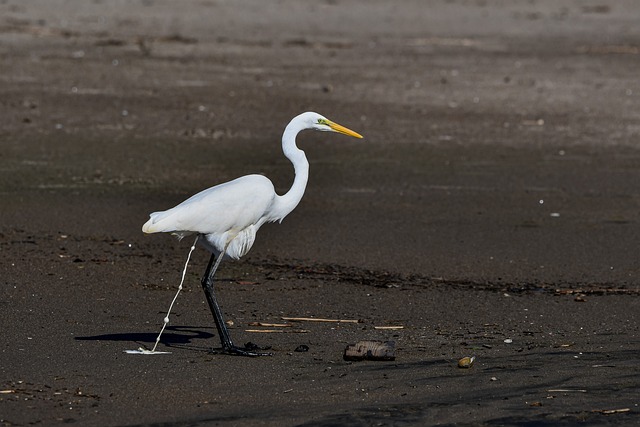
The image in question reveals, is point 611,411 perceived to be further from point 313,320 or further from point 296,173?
point 296,173

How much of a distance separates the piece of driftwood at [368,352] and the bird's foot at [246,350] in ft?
1.59

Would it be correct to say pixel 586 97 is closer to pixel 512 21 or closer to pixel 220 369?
pixel 512 21

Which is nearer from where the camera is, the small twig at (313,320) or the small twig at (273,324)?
the small twig at (273,324)

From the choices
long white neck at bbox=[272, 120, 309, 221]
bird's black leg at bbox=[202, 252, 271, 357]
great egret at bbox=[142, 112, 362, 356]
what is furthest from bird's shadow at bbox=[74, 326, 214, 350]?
long white neck at bbox=[272, 120, 309, 221]

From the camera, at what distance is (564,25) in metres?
26.0

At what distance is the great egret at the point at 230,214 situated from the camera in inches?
297

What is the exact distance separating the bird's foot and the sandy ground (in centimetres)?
5

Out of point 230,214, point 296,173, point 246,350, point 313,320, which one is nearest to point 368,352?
point 246,350

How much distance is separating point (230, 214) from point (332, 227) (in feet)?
11.0

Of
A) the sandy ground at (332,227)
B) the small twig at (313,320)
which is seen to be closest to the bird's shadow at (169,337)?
the sandy ground at (332,227)

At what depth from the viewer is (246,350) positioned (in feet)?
24.4

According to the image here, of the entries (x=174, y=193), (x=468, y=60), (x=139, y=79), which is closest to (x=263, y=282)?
(x=174, y=193)

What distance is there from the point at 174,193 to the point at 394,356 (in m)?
5.36

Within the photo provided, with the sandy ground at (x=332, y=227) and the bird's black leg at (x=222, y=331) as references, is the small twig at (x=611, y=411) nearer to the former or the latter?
the sandy ground at (x=332, y=227)
